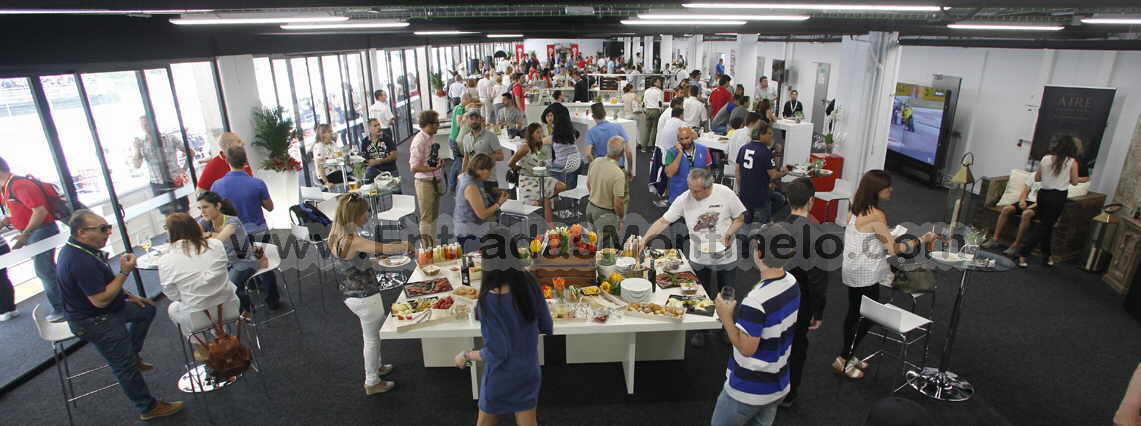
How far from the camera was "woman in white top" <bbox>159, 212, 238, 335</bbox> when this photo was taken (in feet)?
11.6

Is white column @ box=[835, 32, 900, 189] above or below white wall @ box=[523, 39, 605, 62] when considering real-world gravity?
below

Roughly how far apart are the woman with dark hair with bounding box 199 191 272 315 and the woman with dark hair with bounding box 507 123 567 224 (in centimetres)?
284

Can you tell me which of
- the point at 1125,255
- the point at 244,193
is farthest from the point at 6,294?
the point at 1125,255

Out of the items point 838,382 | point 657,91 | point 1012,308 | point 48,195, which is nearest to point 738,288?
point 838,382

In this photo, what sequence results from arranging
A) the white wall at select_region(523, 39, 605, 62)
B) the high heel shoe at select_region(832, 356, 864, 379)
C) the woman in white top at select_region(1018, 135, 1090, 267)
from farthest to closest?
1. the white wall at select_region(523, 39, 605, 62)
2. the woman in white top at select_region(1018, 135, 1090, 267)
3. the high heel shoe at select_region(832, 356, 864, 379)

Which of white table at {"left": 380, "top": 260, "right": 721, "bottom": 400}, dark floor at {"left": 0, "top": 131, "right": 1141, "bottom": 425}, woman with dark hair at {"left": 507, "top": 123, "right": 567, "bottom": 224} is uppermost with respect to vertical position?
woman with dark hair at {"left": 507, "top": 123, "right": 567, "bottom": 224}

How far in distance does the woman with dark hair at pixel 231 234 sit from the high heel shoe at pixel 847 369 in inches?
175

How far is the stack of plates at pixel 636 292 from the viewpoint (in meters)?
3.69

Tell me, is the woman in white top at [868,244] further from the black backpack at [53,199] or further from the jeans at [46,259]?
the jeans at [46,259]

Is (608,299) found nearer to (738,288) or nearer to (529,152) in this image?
(738,288)

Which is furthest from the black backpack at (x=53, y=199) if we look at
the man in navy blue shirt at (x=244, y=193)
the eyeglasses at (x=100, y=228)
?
the eyeglasses at (x=100, y=228)

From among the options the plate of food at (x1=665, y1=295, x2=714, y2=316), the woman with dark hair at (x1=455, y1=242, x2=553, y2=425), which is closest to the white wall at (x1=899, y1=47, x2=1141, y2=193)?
the plate of food at (x1=665, y1=295, x2=714, y2=316)

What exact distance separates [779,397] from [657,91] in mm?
9257

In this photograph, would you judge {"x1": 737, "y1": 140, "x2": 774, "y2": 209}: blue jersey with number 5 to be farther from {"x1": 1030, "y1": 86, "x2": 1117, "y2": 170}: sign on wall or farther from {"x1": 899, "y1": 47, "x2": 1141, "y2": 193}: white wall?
{"x1": 899, "y1": 47, "x2": 1141, "y2": 193}: white wall
